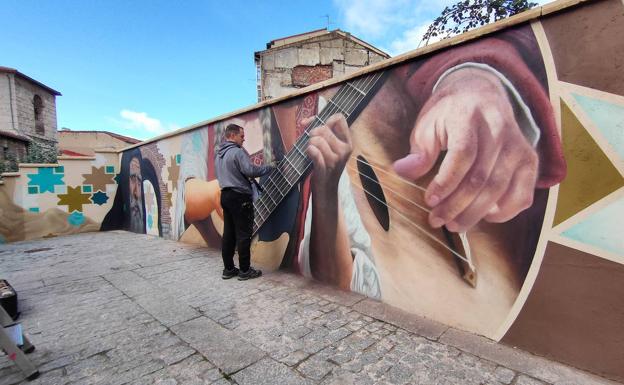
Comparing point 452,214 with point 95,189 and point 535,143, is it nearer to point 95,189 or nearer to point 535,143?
point 535,143

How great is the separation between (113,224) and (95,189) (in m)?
0.98

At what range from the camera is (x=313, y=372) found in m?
1.79

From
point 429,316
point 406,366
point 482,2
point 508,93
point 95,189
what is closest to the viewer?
point 406,366

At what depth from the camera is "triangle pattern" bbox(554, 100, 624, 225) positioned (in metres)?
1.65

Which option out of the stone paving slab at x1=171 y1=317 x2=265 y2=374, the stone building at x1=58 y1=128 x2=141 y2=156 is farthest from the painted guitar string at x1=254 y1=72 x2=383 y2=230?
the stone building at x1=58 y1=128 x2=141 y2=156

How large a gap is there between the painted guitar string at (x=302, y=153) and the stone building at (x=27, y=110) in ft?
63.1

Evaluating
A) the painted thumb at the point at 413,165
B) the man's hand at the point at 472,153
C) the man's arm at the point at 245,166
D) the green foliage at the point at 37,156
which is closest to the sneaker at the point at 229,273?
the man's arm at the point at 245,166

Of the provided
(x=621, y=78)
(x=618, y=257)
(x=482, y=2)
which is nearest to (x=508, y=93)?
(x=621, y=78)

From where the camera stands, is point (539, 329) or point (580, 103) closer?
point (580, 103)

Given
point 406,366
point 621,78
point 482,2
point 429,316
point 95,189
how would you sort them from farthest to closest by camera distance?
1. point 482,2
2. point 95,189
3. point 429,316
4. point 406,366
5. point 621,78

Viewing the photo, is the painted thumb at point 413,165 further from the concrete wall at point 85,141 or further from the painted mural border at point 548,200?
the concrete wall at point 85,141

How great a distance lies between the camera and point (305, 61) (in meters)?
13.6

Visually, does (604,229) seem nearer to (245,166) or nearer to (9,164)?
(245,166)

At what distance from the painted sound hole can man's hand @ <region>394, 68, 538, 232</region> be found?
387 millimetres
